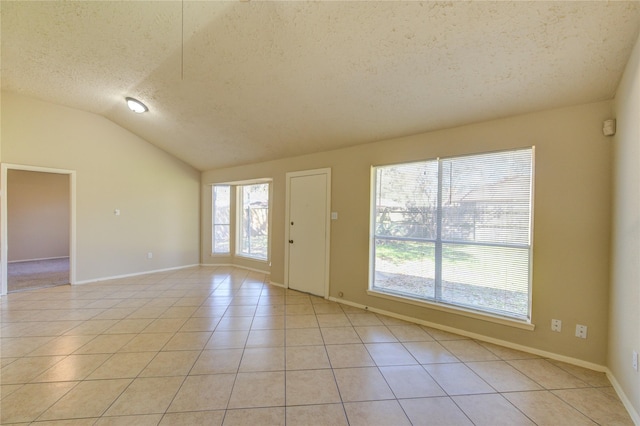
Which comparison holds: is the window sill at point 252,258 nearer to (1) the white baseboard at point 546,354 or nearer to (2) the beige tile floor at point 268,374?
(2) the beige tile floor at point 268,374

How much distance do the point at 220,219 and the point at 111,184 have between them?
224 centimetres

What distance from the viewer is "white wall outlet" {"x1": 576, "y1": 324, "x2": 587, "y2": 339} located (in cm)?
230

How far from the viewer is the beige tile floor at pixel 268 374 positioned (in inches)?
68.1

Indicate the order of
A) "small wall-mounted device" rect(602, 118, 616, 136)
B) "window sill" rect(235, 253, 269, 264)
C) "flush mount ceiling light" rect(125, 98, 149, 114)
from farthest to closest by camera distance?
"window sill" rect(235, 253, 269, 264) → "flush mount ceiling light" rect(125, 98, 149, 114) → "small wall-mounted device" rect(602, 118, 616, 136)

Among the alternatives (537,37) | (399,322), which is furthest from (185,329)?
(537,37)

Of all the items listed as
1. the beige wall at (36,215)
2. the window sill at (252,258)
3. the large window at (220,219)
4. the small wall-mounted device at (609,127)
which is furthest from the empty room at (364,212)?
the beige wall at (36,215)

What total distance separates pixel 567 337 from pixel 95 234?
7.01m

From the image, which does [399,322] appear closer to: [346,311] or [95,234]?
[346,311]

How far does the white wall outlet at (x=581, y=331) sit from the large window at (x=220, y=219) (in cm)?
618

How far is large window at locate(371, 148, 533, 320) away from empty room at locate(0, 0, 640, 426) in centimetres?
2

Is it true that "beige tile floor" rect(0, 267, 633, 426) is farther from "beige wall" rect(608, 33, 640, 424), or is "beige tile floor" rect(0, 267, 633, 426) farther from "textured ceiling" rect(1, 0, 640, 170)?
"textured ceiling" rect(1, 0, 640, 170)

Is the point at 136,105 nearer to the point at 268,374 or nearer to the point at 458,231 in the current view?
the point at 268,374

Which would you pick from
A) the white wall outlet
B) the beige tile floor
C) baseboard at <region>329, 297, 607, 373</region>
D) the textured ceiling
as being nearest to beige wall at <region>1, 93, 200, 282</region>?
the textured ceiling

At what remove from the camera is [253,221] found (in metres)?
6.05
